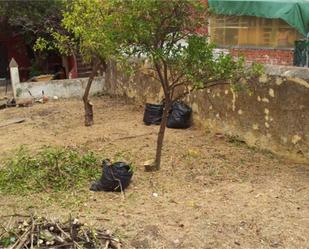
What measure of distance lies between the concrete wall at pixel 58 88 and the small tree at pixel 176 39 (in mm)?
7838

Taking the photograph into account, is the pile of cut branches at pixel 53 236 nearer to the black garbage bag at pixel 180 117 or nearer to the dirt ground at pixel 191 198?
the dirt ground at pixel 191 198

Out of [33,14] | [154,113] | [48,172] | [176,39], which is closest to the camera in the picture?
[176,39]

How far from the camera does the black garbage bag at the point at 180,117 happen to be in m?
9.45

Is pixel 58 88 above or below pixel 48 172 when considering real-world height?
above

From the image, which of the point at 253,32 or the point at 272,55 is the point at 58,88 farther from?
the point at 272,55

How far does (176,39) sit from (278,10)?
844cm

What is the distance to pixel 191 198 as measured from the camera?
5.97 metres

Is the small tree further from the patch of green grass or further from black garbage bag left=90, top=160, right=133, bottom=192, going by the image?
the patch of green grass

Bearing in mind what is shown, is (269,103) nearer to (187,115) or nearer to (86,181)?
(187,115)

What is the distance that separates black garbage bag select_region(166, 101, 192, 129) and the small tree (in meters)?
3.12

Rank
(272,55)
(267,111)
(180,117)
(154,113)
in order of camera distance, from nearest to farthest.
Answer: (267,111) < (180,117) < (154,113) < (272,55)

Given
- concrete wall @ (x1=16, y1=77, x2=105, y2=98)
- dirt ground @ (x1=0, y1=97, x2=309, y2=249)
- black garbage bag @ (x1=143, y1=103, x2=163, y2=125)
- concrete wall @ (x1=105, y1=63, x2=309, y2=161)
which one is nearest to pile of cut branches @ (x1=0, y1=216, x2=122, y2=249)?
dirt ground @ (x1=0, y1=97, x2=309, y2=249)

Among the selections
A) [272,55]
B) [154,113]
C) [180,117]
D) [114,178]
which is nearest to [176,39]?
[114,178]

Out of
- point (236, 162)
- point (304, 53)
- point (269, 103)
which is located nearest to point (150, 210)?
point (236, 162)
